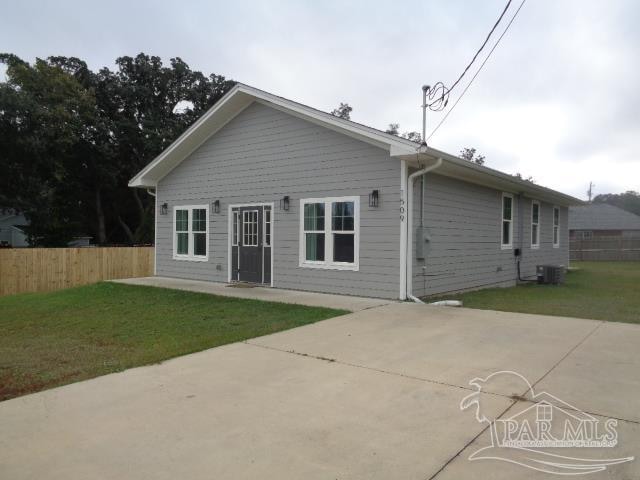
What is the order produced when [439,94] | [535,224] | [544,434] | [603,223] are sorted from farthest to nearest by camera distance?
[603,223], [535,224], [439,94], [544,434]

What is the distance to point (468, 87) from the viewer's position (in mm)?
9820

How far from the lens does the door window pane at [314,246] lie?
10320mm

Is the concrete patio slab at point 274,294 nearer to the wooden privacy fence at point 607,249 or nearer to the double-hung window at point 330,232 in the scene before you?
the double-hung window at point 330,232

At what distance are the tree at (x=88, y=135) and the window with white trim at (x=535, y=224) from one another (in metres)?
21.1

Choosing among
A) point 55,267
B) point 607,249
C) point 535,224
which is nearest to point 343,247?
point 535,224

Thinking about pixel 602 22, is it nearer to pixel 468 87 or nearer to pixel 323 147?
pixel 468 87

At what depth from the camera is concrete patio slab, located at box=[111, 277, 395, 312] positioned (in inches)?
343

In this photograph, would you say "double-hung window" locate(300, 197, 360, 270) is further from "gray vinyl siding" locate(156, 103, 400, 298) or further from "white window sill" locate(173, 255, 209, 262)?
"white window sill" locate(173, 255, 209, 262)

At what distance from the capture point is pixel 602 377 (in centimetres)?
439

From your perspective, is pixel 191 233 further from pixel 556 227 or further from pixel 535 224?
pixel 556 227

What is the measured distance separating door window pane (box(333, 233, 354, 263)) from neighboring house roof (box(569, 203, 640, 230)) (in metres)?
32.1

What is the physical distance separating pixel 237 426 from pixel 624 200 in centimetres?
8950

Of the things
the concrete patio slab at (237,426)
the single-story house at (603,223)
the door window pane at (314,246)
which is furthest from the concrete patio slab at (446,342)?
the single-story house at (603,223)

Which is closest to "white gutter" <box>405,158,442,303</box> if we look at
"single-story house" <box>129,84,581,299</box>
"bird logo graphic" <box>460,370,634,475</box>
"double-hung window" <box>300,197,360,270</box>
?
"single-story house" <box>129,84,581,299</box>
